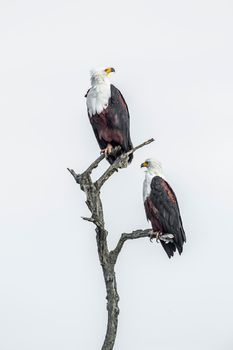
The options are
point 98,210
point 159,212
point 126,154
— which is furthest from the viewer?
point 159,212

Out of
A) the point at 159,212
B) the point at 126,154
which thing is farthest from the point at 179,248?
the point at 126,154

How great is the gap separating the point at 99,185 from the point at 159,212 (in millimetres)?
2736

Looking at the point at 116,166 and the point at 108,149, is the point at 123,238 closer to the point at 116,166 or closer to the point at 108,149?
the point at 116,166

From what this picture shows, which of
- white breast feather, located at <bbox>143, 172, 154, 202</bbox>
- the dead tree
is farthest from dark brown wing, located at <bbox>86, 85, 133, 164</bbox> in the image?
the dead tree

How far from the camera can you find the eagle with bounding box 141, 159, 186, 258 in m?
15.6

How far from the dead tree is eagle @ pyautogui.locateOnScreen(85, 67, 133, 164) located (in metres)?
1.32

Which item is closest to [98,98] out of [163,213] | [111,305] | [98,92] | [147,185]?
[98,92]

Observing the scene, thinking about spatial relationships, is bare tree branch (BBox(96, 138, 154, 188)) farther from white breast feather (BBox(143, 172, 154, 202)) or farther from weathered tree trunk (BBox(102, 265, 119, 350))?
white breast feather (BBox(143, 172, 154, 202))

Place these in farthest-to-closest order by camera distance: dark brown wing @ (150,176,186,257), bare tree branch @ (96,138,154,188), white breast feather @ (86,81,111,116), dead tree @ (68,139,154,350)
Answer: dark brown wing @ (150,176,186,257)
white breast feather @ (86,81,111,116)
bare tree branch @ (96,138,154,188)
dead tree @ (68,139,154,350)

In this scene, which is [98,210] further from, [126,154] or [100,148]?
[100,148]

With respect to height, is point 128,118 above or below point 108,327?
above

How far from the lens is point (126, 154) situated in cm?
1467

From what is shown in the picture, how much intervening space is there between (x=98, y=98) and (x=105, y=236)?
2.82 metres

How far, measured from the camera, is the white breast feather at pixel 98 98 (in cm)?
1541
